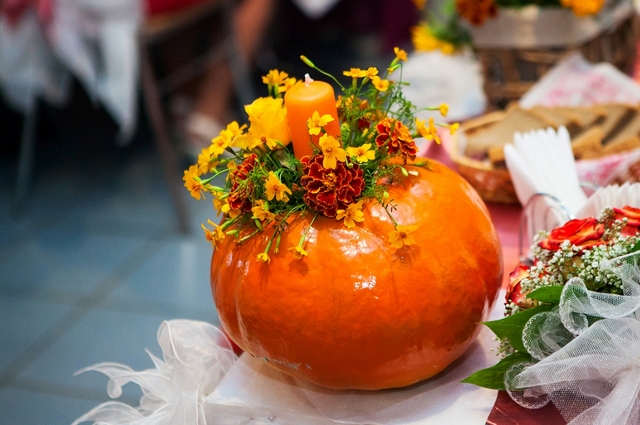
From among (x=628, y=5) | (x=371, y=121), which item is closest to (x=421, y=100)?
(x=628, y=5)

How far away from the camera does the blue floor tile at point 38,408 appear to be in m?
1.66

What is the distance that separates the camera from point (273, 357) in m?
0.67

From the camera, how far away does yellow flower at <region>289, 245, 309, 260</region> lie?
0.61 m

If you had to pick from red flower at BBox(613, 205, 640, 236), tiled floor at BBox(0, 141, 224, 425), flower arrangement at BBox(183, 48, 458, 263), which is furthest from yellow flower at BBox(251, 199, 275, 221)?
tiled floor at BBox(0, 141, 224, 425)

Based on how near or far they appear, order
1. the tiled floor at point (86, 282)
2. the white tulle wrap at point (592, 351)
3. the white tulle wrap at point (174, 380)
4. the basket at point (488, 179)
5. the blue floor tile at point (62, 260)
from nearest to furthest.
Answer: the white tulle wrap at point (592, 351), the white tulle wrap at point (174, 380), the basket at point (488, 179), the tiled floor at point (86, 282), the blue floor tile at point (62, 260)

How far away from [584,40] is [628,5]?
216 millimetres

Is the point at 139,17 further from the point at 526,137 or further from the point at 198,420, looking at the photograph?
the point at 198,420

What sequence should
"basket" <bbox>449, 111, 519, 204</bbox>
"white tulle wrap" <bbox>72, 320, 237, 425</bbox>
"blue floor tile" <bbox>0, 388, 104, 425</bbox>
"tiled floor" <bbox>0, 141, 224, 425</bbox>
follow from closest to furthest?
"white tulle wrap" <bbox>72, 320, 237, 425</bbox>
"basket" <bbox>449, 111, 519, 204</bbox>
"blue floor tile" <bbox>0, 388, 104, 425</bbox>
"tiled floor" <bbox>0, 141, 224, 425</bbox>

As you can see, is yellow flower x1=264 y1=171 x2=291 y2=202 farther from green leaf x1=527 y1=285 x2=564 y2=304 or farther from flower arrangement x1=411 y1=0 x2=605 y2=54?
flower arrangement x1=411 y1=0 x2=605 y2=54

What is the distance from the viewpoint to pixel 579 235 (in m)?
0.67

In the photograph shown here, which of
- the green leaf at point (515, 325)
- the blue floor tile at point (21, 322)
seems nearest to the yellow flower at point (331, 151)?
the green leaf at point (515, 325)

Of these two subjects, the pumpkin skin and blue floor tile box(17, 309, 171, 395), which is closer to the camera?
the pumpkin skin

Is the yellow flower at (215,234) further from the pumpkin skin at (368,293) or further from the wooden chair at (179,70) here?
the wooden chair at (179,70)

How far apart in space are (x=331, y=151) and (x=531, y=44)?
0.90m
